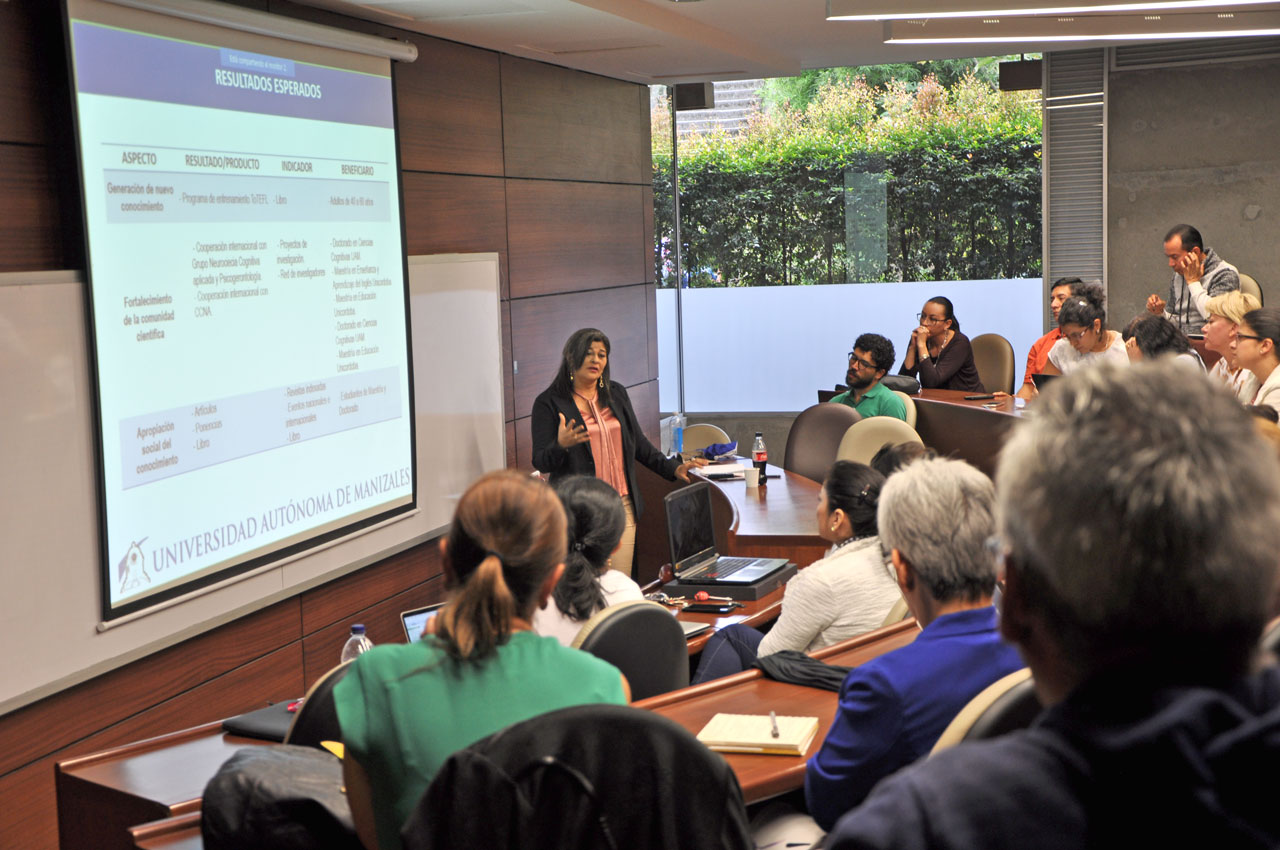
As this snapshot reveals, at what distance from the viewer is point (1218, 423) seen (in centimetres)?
75

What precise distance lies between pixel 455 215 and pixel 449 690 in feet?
12.9

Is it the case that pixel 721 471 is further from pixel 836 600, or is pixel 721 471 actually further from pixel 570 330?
pixel 836 600

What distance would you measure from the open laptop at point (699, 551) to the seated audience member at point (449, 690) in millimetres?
2265

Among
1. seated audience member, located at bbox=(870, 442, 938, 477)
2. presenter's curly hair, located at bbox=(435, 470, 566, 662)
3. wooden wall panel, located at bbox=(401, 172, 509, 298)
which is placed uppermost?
wooden wall panel, located at bbox=(401, 172, 509, 298)

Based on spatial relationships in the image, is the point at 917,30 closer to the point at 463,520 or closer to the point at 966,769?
the point at 463,520

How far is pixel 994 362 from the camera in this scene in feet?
26.2

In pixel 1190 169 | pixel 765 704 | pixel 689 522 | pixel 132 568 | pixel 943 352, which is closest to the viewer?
pixel 765 704

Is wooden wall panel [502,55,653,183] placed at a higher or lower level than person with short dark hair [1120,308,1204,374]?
higher

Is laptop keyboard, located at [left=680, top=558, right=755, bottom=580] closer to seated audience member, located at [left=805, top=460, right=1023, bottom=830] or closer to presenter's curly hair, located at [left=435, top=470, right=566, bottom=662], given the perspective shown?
seated audience member, located at [left=805, top=460, right=1023, bottom=830]

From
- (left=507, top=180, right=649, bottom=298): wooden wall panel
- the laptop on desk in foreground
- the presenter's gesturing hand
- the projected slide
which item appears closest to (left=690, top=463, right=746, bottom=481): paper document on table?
the presenter's gesturing hand

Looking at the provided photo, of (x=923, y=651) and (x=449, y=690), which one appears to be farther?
(x=923, y=651)

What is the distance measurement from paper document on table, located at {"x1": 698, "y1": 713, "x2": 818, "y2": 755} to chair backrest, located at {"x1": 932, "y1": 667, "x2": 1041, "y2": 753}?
711mm

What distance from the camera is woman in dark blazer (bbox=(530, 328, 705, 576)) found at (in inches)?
205

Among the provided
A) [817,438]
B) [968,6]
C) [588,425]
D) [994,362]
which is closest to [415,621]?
[588,425]
